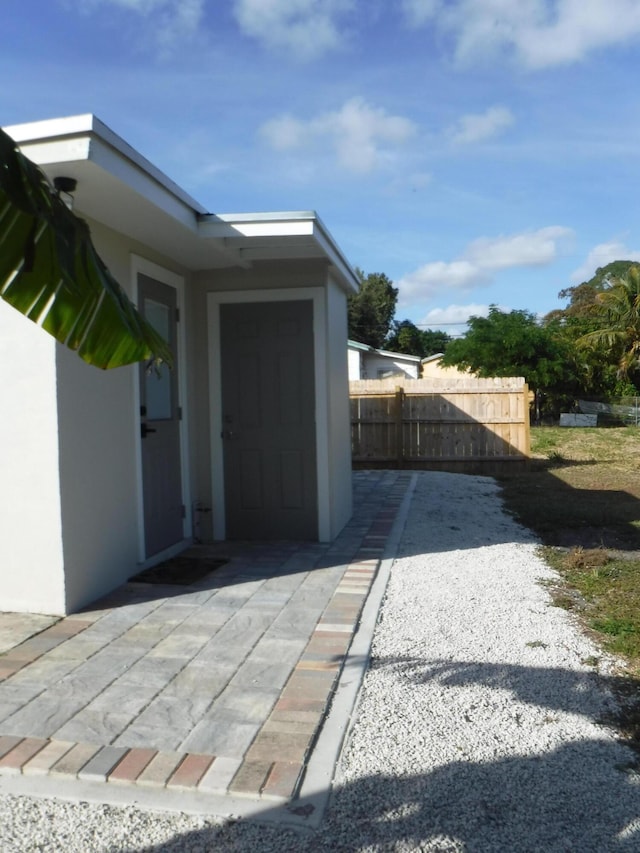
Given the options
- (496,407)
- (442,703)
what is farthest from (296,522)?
(496,407)

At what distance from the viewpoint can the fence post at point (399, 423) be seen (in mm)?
14930

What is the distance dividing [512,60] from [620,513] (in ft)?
19.1

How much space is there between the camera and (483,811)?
266 cm

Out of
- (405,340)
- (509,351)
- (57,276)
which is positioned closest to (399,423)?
(509,351)

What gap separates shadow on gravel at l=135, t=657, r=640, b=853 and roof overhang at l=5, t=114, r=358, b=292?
3544mm

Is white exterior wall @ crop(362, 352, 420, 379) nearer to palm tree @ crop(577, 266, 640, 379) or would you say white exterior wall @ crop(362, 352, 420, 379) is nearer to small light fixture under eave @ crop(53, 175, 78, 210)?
palm tree @ crop(577, 266, 640, 379)

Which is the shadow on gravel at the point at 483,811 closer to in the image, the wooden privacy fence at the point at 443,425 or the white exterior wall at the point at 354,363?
the wooden privacy fence at the point at 443,425

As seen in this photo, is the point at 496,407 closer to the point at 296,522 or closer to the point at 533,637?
the point at 296,522

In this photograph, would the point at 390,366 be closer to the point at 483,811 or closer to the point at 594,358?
the point at 594,358

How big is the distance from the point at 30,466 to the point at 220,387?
272cm

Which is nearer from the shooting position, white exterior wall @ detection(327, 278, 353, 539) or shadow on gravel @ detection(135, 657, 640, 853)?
shadow on gravel @ detection(135, 657, 640, 853)

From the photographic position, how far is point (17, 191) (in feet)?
6.03

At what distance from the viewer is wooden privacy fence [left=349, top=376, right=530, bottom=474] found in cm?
1472

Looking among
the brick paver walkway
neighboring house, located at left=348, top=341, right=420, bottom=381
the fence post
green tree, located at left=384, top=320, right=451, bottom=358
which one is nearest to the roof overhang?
the brick paver walkway
